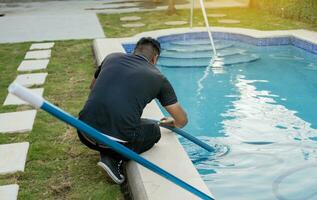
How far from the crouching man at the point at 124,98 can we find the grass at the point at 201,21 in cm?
719

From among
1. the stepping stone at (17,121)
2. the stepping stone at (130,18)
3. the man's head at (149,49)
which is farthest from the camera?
the stepping stone at (130,18)

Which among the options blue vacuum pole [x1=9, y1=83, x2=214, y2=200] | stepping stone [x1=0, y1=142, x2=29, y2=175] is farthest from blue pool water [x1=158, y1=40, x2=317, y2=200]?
stepping stone [x1=0, y1=142, x2=29, y2=175]

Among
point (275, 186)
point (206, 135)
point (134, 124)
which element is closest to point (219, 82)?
point (206, 135)

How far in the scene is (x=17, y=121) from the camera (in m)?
5.31

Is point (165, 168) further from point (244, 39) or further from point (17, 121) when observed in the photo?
point (244, 39)

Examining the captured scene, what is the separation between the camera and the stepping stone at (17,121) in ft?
16.5

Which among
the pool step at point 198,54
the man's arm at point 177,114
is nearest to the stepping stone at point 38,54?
the pool step at point 198,54

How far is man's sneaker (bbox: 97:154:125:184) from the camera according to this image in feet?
12.4

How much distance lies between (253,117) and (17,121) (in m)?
3.14

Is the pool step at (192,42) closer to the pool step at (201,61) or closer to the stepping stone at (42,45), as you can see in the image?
the pool step at (201,61)

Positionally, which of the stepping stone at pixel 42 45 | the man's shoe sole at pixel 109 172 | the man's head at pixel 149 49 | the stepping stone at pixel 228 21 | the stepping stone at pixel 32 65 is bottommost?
the stepping stone at pixel 42 45

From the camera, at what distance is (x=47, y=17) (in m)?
14.6

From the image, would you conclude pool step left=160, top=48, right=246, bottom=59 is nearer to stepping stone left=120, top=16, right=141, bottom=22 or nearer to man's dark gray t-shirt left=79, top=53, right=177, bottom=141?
stepping stone left=120, top=16, right=141, bottom=22

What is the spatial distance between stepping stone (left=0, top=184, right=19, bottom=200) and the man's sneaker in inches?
27.5
